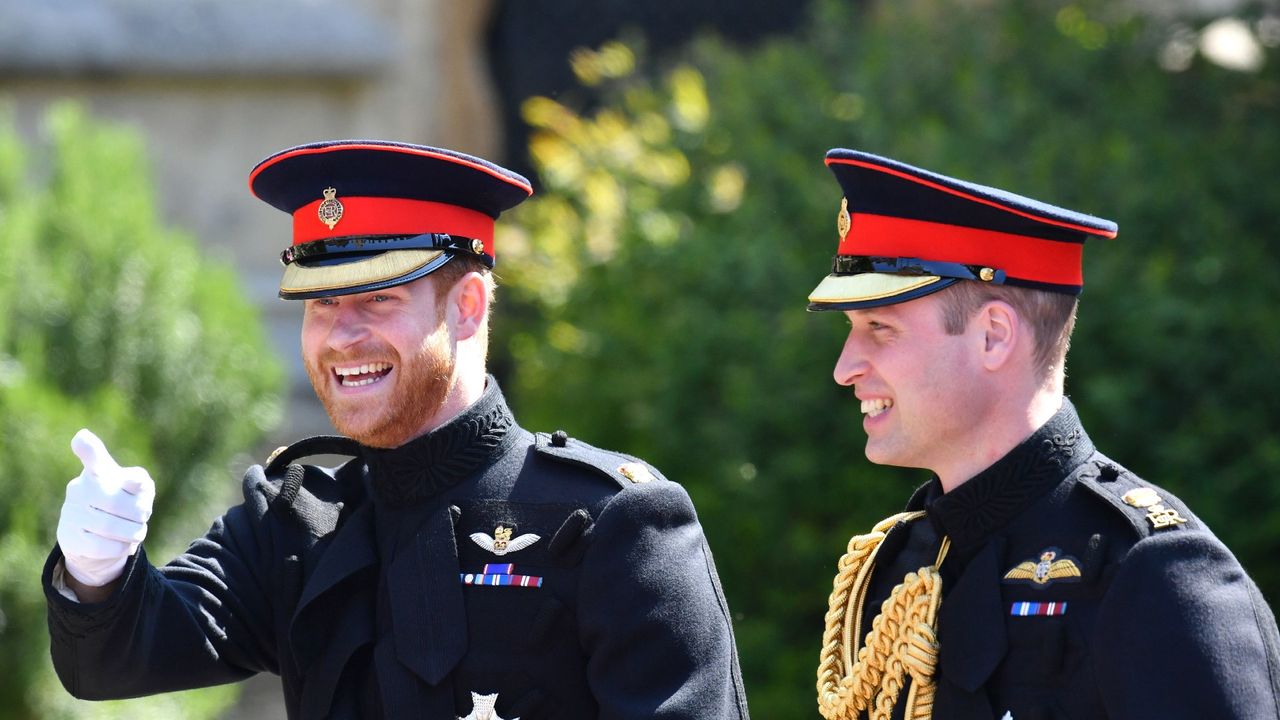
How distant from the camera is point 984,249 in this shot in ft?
10.4

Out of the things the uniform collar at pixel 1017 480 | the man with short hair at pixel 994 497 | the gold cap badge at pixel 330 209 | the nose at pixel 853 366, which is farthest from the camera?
the gold cap badge at pixel 330 209

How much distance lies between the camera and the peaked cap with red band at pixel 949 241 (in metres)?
3.16

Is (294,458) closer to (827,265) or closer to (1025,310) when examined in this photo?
(1025,310)

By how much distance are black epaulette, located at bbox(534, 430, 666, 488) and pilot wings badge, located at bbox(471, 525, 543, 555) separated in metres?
0.17

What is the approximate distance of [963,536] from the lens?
3.15 meters

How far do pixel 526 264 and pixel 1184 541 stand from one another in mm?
4947

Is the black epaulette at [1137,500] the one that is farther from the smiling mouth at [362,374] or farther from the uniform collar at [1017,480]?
the smiling mouth at [362,374]

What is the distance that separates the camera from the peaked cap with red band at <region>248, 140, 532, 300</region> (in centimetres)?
342

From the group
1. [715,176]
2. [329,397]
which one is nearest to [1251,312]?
[715,176]

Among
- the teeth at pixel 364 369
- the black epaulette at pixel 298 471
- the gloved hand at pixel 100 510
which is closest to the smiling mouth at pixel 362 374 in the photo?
the teeth at pixel 364 369

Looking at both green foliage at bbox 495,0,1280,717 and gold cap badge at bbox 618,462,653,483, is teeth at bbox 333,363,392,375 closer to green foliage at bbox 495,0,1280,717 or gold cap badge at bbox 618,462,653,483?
gold cap badge at bbox 618,462,653,483

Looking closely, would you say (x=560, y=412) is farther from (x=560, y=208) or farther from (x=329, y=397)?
(x=329, y=397)

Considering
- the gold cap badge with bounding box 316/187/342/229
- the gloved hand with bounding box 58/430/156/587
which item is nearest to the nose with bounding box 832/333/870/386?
the gold cap badge with bounding box 316/187/342/229

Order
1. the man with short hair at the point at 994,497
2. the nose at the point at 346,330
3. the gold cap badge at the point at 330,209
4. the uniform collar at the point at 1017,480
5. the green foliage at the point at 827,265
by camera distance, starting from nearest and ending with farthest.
→ the man with short hair at the point at 994,497 → the uniform collar at the point at 1017,480 → the nose at the point at 346,330 → the gold cap badge at the point at 330,209 → the green foliage at the point at 827,265
